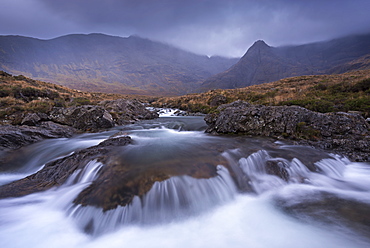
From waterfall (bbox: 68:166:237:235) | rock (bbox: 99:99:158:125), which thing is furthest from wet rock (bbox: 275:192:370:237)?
rock (bbox: 99:99:158:125)

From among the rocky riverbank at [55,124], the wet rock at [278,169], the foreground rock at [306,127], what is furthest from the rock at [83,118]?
the wet rock at [278,169]

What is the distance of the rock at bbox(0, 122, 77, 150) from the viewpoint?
26.6 ft

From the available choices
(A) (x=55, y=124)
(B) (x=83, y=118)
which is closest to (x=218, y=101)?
(B) (x=83, y=118)

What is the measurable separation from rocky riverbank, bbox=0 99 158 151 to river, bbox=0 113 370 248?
2.74m

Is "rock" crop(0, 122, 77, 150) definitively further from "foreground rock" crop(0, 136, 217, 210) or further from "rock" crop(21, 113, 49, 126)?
"foreground rock" crop(0, 136, 217, 210)

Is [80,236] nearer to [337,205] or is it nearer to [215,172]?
[215,172]

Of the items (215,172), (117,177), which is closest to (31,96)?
(117,177)

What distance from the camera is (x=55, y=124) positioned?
479 inches

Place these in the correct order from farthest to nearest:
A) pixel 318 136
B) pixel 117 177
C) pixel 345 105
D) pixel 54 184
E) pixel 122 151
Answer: pixel 345 105 < pixel 318 136 < pixel 122 151 < pixel 54 184 < pixel 117 177

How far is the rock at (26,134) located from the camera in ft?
26.6

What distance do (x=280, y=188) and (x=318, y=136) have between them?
15.5 ft

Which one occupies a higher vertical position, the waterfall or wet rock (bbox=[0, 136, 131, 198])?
wet rock (bbox=[0, 136, 131, 198])

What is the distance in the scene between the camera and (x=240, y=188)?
5.14 metres

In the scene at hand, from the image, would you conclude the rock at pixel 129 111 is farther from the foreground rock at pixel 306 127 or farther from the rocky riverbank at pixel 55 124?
the foreground rock at pixel 306 127
